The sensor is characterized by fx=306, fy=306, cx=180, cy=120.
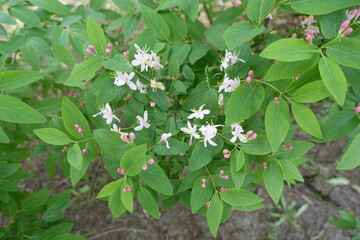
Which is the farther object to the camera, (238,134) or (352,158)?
(238,134)

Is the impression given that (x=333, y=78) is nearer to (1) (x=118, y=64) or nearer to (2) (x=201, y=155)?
(2) (x=201, y=155)

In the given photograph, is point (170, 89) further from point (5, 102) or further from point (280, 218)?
point (280, 218)

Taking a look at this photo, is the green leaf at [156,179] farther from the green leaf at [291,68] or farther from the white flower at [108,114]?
the green leaf at [291,68]

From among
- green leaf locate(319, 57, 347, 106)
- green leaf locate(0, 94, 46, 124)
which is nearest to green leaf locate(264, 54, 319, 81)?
green leaf locate(319, 57, 347, 106)

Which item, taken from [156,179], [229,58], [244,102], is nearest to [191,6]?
[229,58]

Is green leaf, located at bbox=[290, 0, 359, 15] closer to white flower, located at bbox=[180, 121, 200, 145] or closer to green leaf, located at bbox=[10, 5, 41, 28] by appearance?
white flower, located at bbox=[180, 121, 200, 145]

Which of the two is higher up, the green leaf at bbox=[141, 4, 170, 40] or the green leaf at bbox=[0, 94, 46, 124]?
the green leaf at bbox=[141, 4, 170, 40]
